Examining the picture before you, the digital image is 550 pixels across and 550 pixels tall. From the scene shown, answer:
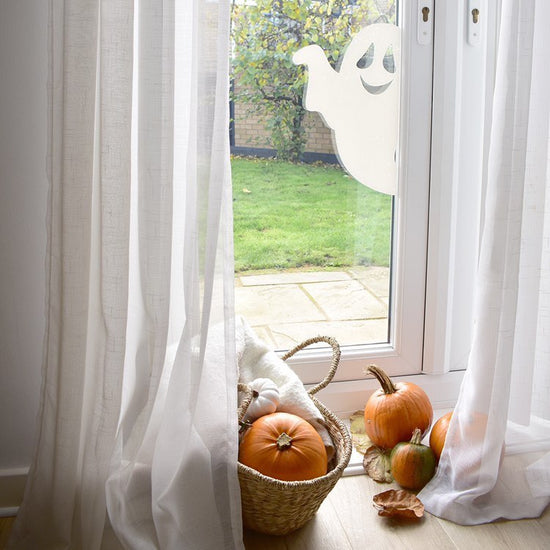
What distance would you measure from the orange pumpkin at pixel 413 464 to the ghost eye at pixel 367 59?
3.28ft

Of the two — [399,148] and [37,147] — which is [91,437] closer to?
[37,147]

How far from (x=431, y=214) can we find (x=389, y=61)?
1.48ft

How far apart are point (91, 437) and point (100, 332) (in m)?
0.23

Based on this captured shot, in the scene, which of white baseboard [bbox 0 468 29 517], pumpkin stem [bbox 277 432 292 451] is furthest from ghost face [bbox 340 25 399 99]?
white baseboard [bbox 0 468 29 517]

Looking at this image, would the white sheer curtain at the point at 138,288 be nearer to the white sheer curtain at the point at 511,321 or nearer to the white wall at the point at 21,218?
the white wall at the point at 21,218

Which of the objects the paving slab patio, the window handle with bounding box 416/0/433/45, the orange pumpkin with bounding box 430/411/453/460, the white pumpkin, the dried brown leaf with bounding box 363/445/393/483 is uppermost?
the window handle with bounding box 416/0/433/45

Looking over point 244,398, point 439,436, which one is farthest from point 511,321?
point 244,398

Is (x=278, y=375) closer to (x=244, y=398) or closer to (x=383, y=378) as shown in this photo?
(x=244, y=398)

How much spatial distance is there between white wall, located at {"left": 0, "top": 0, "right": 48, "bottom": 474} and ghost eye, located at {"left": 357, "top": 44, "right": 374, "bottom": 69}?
0.83 meters

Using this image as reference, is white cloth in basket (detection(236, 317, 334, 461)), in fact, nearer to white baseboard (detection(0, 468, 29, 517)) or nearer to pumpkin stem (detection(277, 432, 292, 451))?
pumpkin stem (detection(277, 432, 292, 451))

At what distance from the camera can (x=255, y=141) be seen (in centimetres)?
185

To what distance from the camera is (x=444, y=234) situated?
1.98 m

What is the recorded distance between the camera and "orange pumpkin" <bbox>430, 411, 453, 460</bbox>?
177 centimetres

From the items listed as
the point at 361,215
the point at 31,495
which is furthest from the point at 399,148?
the point at 31,495
